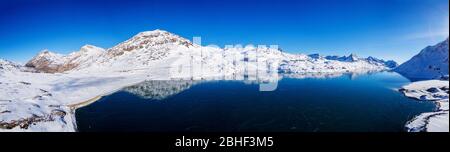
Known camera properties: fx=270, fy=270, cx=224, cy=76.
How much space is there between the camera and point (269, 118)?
23281 millimetres

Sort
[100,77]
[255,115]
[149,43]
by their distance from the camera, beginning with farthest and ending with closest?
[149,43] → [100,77] → [255,115]

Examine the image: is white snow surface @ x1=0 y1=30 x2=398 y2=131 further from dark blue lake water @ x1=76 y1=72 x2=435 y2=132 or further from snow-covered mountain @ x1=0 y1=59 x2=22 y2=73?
dark blue lake water @ x1=76 y1=72 x2=435 y2=132

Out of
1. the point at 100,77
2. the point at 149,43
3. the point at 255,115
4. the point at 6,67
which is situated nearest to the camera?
the point at 255,115

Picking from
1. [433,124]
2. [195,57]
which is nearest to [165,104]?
[433,124]

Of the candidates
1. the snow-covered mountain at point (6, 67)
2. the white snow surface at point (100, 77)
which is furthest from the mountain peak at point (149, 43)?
the snow-covered mountain at point (6, 67)

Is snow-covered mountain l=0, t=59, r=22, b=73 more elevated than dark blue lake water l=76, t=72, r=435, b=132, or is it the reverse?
snow-covered mountain l=0, t=59, r=22, b=73

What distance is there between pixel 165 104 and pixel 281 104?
42.9 ft

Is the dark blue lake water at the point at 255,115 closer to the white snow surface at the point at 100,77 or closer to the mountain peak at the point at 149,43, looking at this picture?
the white snow surface at the point at 100,77

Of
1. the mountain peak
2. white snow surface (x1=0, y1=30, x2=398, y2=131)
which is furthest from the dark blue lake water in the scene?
the mountain peak

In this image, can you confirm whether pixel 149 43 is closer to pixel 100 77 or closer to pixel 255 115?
pixel 100 77

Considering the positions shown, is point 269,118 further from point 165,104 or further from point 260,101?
point 165,104

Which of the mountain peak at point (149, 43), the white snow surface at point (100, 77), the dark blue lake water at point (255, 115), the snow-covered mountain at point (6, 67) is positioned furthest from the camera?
the mountain peak at point (149, 43)

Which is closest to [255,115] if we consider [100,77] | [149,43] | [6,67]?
[100,77]

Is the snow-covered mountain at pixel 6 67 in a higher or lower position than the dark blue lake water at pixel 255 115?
higher
